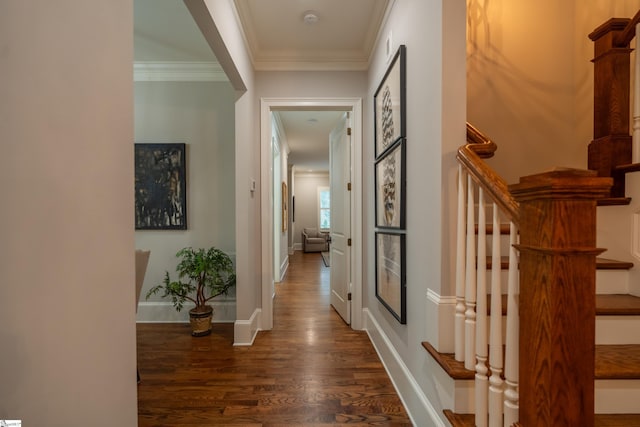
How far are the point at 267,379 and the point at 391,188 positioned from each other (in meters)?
1.63

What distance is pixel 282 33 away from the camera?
2.56 m

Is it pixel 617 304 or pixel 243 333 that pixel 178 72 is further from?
pixel 617 304

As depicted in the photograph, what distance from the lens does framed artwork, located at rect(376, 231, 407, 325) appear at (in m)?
1.77

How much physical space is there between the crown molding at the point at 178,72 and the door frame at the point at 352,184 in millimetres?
698

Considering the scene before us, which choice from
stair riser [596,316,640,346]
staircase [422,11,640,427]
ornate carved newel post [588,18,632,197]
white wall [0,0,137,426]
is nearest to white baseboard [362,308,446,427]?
staircase [422,11,640,427]

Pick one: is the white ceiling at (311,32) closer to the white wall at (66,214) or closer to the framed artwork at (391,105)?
the framed artwork at (391,105)

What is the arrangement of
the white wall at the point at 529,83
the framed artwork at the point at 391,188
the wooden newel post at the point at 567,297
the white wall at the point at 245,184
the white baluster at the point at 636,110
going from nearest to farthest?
the wooden newel post at the point at 567,297, the white baluster at the point at 636,110, the framed artwork at the point at 391,188, the white wall at the point at 529,83, the white wall at the point at 245,184

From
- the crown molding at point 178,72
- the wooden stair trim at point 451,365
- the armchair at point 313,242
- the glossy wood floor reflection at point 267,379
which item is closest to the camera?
the wooden stair trim at point 451,365

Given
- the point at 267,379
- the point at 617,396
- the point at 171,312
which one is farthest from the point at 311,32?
the point at 171,312

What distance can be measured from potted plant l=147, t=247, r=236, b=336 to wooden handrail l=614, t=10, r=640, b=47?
3.21 m

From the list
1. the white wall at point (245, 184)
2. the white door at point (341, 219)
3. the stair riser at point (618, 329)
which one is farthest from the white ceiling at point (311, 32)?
the stair riser at point (618, 329)

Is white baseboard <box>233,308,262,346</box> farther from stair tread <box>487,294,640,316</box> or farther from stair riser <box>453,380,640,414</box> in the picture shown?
stair riser <box>453,380,640,414</box>

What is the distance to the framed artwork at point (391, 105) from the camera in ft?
5.77

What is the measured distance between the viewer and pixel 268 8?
2266mm
